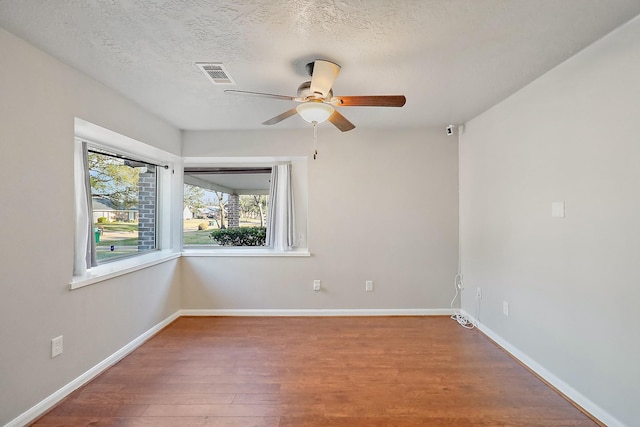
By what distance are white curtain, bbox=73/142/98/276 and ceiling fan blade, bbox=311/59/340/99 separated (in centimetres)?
201

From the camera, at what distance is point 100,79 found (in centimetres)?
234

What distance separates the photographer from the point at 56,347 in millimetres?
2053

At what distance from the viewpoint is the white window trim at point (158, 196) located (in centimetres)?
248

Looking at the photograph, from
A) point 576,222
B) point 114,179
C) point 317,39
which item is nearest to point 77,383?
point 114,179

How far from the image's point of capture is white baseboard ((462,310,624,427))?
1833mm

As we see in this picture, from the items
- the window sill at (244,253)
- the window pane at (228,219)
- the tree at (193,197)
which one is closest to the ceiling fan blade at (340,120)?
the window sill at (244,253)

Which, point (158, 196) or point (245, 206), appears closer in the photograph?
point (158, 196)

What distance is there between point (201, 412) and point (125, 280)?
1.48m

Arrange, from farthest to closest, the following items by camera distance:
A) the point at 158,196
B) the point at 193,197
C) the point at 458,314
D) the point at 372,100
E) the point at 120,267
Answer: the point at 193,197, the point at 158,196, the point at 458,314, the point at 120,267, the point at 372,100

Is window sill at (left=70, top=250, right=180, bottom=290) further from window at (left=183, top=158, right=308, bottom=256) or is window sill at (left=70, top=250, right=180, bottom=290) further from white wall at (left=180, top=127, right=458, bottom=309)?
white wall at (left=180, top=127, right=458, bottom=309)

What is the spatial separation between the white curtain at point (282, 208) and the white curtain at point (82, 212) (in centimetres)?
194

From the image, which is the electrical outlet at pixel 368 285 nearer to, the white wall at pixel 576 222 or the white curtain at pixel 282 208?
the white curtain at pixel 282 208

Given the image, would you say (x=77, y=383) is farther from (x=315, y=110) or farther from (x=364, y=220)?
(x=364, y=220)

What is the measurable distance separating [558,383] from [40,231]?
3.70m
